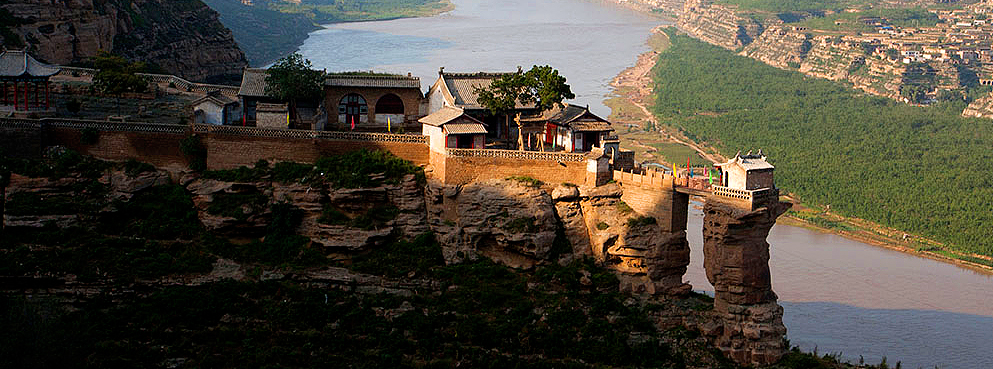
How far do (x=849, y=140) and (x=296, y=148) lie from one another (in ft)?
139

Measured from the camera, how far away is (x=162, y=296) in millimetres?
30672

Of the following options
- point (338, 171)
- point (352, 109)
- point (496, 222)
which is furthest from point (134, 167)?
point (496, 222)

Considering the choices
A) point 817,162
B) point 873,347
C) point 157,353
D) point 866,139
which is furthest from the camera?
point 866,139

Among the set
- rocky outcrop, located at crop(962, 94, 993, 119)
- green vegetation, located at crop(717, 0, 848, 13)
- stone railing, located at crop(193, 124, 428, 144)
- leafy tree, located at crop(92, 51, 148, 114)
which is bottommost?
stone railing, located at crop(193, 124, 428, 144)

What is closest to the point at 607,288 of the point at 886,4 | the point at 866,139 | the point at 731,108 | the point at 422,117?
the point at 422,117

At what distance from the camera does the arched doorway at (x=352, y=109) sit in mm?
36594

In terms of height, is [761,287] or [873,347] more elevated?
[761,287]

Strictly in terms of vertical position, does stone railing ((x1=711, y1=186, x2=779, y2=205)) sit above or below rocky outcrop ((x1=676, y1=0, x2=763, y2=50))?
below

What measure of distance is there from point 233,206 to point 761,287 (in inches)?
588

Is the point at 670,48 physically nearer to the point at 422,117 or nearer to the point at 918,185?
the point at 918,185

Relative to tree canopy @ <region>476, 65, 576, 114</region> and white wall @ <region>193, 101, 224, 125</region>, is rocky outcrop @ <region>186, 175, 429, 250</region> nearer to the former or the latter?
white wall @ <region>193, 101, 224, 125</region>

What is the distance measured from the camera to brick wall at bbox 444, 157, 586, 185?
32.7 metres

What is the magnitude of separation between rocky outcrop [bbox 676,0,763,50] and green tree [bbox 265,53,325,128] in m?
73.3

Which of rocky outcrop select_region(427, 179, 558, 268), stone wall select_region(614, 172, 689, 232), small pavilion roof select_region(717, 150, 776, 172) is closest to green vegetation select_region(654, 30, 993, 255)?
small pavilion roof select_region(717, 150, 776, 172)
